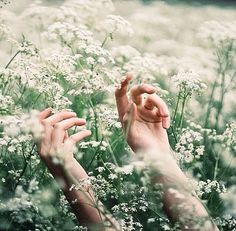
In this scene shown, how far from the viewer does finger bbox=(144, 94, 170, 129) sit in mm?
1536

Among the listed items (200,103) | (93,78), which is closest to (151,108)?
(93,78)

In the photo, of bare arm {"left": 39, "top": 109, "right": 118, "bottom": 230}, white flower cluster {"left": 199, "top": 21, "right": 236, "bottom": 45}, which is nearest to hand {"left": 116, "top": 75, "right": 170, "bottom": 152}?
bare arm {"left": 39, "top": 109, "right": 118, "bottom": 230}

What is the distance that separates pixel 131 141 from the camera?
1599mm

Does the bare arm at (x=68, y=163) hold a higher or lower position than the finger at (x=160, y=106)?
lower

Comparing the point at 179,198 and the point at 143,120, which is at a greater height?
the point at 143,120

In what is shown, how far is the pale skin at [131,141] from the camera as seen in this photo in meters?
1.47

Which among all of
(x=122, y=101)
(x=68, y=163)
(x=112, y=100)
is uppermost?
(x=122, y=101)

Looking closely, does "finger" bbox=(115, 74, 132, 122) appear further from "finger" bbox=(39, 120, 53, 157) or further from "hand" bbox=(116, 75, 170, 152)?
"finger" bbox=(39, 120, 53, 157)

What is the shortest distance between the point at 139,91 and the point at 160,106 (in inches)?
2.6

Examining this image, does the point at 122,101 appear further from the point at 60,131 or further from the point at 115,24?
the point at 115,24

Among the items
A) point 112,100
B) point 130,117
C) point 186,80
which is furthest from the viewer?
point 112,100

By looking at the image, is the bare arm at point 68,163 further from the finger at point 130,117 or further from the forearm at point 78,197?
the finger at point 130,117

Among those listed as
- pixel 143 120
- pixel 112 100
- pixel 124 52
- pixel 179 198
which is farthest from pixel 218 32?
pixel 179 198

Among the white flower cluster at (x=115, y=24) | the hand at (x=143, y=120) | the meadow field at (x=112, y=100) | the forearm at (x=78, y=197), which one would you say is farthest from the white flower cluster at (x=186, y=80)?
the forearm at (x=78, y=197)
